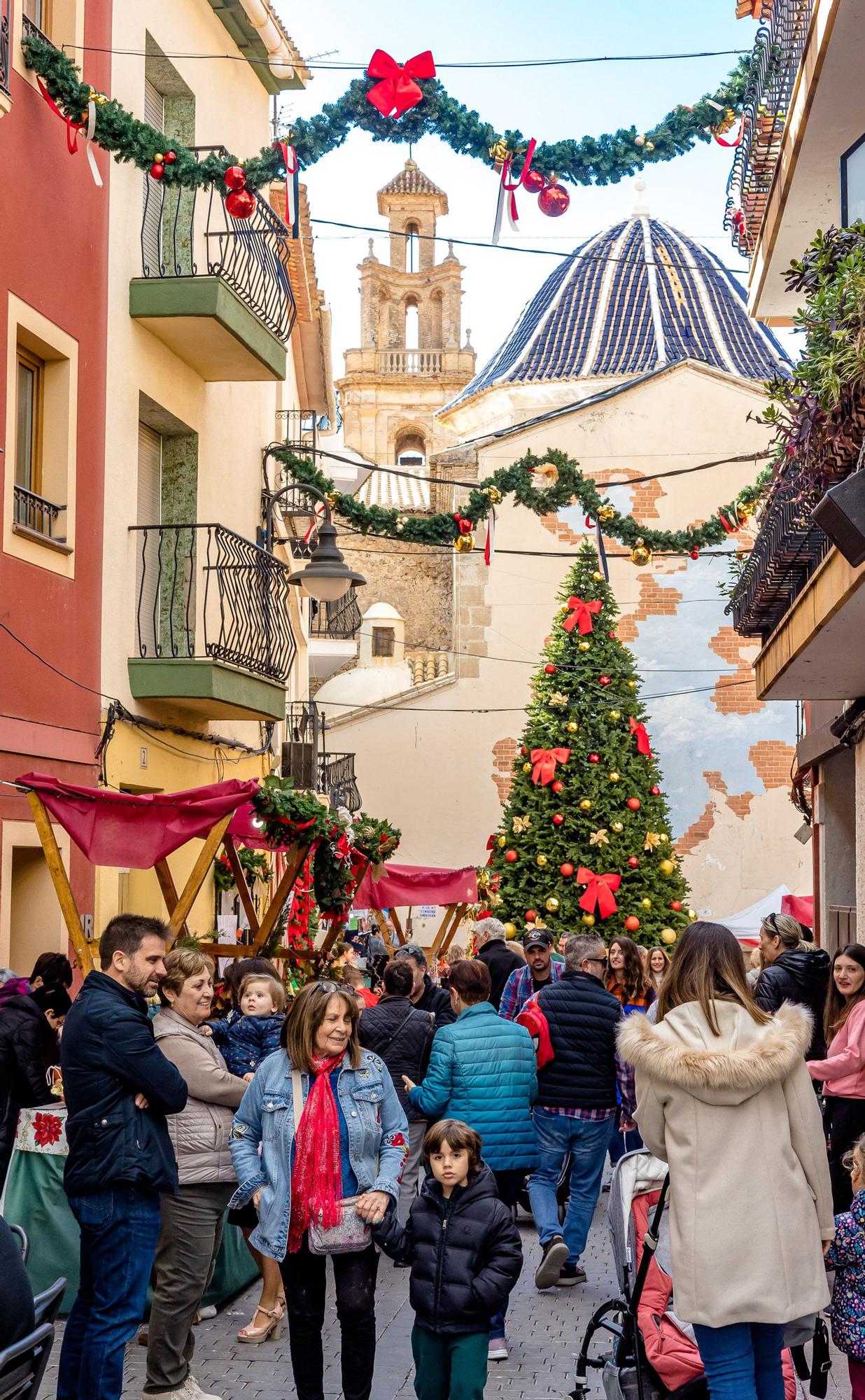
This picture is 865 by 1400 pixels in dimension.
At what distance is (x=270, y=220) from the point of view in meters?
14.8

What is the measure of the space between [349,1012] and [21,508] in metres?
6.32

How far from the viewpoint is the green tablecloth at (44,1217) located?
7.73 m

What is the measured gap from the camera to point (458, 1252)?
584 centimetres

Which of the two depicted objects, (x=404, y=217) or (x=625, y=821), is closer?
(x=625, y=821)

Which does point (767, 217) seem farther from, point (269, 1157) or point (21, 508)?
point (269, 1157)

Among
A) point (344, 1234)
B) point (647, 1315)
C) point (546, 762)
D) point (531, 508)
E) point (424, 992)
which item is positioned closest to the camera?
point (647, 1315)

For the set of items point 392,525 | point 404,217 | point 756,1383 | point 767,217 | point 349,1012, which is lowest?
point 756,1383

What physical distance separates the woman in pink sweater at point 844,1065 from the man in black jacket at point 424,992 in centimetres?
240

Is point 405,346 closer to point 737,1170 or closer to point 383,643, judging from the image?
point 383,643

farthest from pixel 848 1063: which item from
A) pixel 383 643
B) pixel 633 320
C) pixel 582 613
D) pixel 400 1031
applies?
pixel 383 643

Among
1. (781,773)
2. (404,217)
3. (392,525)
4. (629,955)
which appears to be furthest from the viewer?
(404,217)

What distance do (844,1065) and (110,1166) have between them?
4.03 m

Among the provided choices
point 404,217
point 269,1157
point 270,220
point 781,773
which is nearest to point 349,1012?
point 269,1157

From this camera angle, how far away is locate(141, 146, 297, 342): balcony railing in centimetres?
1384
